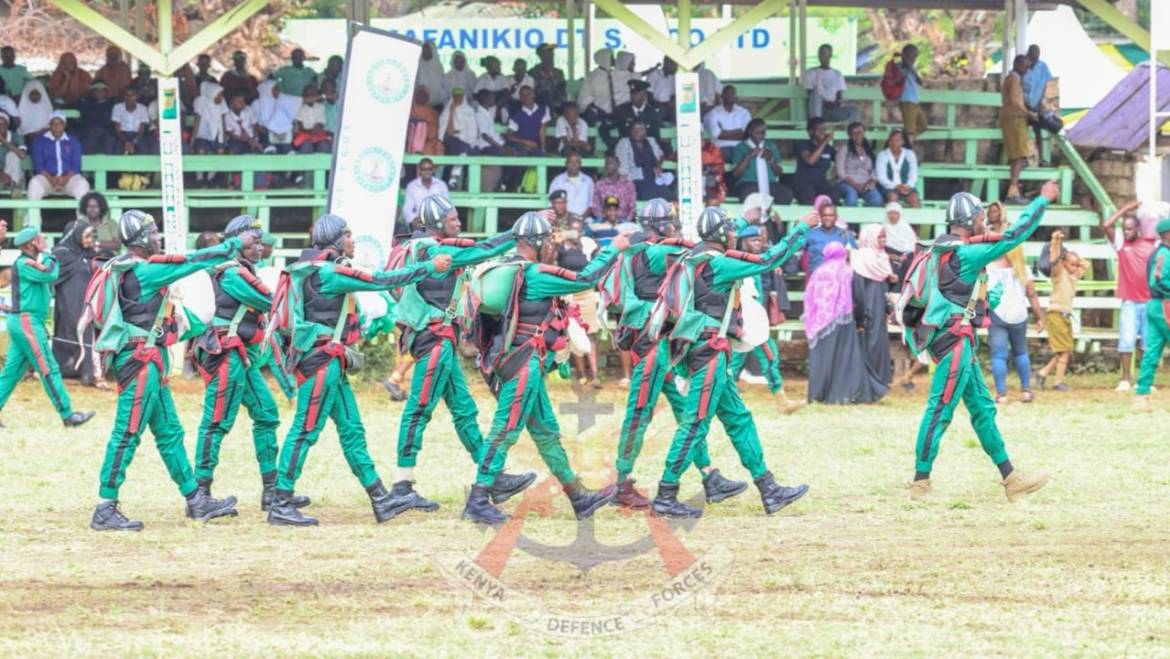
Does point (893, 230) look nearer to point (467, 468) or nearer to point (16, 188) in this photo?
point (467, 468)

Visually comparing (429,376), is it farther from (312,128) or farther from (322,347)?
(312,128)

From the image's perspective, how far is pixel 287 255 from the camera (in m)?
20.6

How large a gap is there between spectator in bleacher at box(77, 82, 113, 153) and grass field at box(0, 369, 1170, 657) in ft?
22.7

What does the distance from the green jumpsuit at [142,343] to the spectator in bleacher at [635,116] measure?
1095 cm

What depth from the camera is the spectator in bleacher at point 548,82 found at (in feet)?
75.3

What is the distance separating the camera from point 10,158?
2114 cm

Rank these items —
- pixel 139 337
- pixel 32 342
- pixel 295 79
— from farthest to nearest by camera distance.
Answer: pixel 295 79, pixel 32 342, pixel 139 337

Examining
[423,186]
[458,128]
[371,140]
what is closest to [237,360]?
[371,140]

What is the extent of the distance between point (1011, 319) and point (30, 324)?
9237 mm

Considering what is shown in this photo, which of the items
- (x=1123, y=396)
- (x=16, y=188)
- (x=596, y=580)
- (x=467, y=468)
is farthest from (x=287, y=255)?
(x=596, y=580)

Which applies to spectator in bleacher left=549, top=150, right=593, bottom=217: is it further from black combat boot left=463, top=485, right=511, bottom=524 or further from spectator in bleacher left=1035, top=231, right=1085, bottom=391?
black combat boot left=463, top=485, right=511, bottom=524

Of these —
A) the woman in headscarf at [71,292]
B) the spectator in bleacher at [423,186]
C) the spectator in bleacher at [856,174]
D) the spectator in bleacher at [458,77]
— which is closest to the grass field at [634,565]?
the woman in headscarf at [71,292]

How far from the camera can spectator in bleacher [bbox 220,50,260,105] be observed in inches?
888

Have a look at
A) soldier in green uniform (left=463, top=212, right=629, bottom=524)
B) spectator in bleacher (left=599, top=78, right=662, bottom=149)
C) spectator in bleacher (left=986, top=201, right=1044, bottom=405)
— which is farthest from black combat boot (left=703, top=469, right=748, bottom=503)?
spectator in bleacher (left=599, top=78, right=662, bottom=149)
